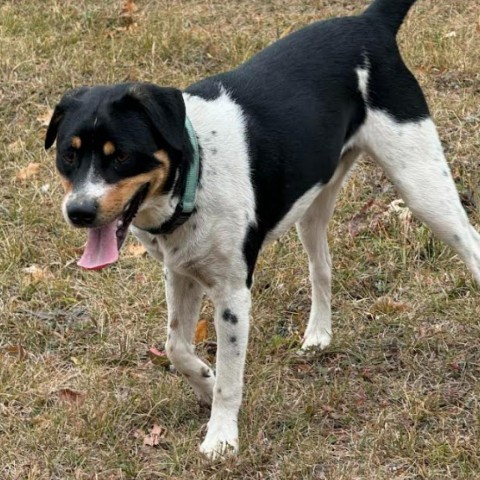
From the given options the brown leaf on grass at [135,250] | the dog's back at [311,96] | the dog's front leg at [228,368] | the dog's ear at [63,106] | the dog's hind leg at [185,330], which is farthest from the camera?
the brown leaf on grass at [135,250]

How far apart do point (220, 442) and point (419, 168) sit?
4.60ft

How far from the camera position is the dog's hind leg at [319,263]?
192 inches

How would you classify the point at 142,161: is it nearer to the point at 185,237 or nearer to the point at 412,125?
the point at 185,237

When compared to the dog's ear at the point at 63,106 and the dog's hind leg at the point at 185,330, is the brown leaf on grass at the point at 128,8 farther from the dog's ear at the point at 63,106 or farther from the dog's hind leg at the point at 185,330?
the dog's ear at the point at 63,106

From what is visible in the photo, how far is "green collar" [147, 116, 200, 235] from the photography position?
150 inches

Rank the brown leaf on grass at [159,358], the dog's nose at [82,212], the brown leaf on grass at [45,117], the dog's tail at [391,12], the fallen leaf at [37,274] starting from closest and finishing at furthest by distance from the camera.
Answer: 1. the dog's nose at [82,212]
2. the dog's tail at [391,12]
3. the brown leaf on grass at [159,358]
4. the fallen leaf at [37,274]
5. the brown leaf on grass at [45,117]

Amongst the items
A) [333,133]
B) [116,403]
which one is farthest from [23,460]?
[333,133]

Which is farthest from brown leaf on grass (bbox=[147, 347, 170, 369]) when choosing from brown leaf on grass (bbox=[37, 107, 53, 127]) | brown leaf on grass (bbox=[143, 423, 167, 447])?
brown leaf on grass (bbox=[37, 107, 53, 127])

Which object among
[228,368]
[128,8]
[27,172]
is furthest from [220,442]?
[128,8]

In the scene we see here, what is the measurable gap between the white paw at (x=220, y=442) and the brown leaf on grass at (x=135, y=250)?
171 centimetres

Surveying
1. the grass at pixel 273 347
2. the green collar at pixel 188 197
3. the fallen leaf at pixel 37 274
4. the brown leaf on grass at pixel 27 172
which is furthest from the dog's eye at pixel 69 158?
the brown leaf on grass at pixel 27 172

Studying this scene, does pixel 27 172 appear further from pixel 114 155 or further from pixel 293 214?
pixel 114 155

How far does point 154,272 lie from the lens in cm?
545

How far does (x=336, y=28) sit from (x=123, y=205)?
1418mm
